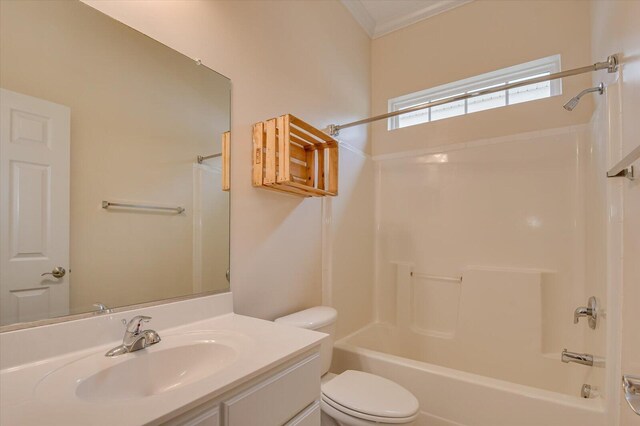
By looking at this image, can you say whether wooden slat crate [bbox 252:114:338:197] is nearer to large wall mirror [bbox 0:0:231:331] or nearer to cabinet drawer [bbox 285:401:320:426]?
large wall mirror [bbox 0:0:231:331]

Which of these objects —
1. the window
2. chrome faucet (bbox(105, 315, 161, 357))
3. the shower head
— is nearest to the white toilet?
chrome faucet (bbox(105, 315, 161, 357))

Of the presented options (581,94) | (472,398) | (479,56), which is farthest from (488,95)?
(472,398)

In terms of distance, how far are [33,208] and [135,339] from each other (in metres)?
0.47

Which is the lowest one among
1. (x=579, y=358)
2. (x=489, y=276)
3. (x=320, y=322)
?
(x=579, y=358)

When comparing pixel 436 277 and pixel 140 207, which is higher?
pixel 140 207

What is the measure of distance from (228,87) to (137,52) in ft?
1.24

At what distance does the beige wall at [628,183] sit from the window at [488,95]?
0.85 m

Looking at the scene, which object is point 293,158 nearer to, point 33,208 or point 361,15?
point 33,208

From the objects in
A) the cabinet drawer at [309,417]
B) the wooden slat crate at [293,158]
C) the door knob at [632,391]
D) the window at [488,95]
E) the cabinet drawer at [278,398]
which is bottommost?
the cabinet drawer at [309,417]

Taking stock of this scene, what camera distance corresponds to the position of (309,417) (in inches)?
38.0

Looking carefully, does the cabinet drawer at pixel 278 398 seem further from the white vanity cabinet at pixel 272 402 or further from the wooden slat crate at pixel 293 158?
the wooden slat crate at pixel 293 158

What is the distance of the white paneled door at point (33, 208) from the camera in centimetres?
80

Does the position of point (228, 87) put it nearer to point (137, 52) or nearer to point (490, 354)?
point (137, 52)

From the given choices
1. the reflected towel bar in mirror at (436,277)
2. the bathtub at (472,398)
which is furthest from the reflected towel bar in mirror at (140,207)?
the reflected towel bar in mirror at (436,277)
